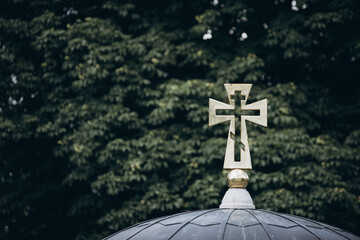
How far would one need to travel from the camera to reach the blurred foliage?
33.1ft

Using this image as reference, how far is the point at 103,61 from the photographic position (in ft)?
35.0

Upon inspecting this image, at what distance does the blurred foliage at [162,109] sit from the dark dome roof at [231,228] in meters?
5.20

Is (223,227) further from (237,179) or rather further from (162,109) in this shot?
(162,109)

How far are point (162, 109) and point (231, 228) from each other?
6325 millimetres

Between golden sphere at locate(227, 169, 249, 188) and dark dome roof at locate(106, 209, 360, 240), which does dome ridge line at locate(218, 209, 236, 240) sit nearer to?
dark dome roof at locate(106, 209, 360, 240)

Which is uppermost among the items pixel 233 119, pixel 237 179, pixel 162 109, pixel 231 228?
pixel 162 109

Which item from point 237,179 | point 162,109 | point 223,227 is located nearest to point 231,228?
point 223,227

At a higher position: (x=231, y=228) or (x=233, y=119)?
(x=233, y=119)

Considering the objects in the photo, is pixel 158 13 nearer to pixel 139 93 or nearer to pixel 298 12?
pixel 139 93

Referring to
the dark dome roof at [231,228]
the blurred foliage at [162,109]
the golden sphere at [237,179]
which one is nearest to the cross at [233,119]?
the golden sphere at [237,179]

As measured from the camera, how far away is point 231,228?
4.16m

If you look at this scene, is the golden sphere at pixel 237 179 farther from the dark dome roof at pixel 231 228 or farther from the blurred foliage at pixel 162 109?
the blurred foliage at pixel 162 109

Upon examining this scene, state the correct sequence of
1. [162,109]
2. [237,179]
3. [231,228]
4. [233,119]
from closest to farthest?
[231,228]
[237,179]
[233,119]
[162,109]

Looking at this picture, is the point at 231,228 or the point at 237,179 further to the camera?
the point at 237,179
